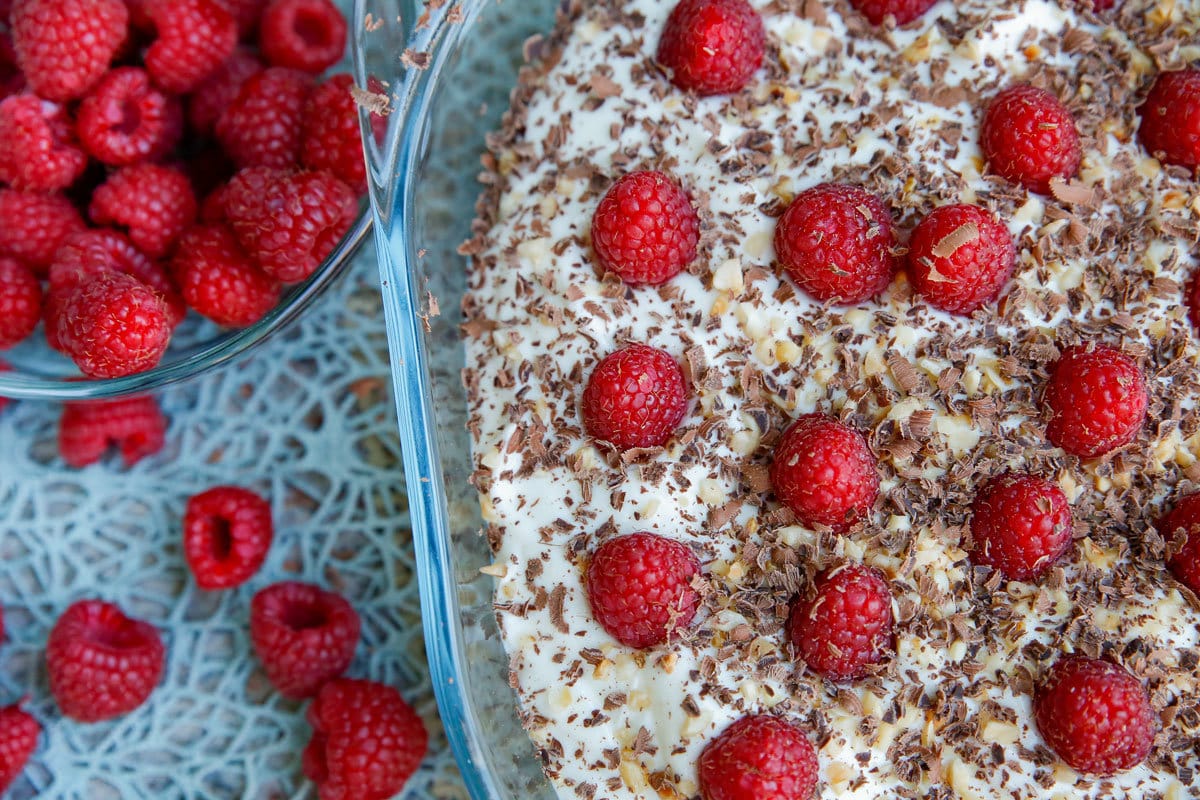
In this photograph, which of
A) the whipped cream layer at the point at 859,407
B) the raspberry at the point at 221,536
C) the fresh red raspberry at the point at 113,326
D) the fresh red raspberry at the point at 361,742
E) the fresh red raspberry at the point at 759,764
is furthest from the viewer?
the raspberry at the point at 221,536

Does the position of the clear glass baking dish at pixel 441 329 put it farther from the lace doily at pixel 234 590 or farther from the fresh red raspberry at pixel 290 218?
the lace doily at pixel 234 590

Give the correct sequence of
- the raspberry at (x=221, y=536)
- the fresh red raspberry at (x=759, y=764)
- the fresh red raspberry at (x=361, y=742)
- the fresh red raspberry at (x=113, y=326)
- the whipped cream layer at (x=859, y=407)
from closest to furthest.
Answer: the fresh red raspberry at (x=759, y=764)
the whipped cream layer at (x=859, y=407)
the fresh red raspberry at (x=113, y=326)
the fresh red raspberry at (x=361, y=742)
the raspberry at (x=221, y=536)

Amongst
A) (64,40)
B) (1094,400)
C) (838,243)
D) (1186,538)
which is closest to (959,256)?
(838,243)

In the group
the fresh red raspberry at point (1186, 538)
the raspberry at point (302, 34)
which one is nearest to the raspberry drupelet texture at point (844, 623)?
the fresh red raspberry at point (1186, 538)

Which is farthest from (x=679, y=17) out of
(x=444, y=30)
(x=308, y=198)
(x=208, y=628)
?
(x=208, y=628)

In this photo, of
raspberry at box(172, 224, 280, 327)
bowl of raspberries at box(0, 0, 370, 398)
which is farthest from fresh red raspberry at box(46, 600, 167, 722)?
raspberry at box(172, 224, 280, 327)

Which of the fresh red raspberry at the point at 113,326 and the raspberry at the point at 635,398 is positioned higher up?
the fresh red raspberry at the point at 113,326

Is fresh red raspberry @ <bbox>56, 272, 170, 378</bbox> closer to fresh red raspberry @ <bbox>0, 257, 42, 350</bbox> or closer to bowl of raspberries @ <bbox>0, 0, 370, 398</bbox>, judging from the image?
bowl of raspberries @ <bbox>0, 0, 370, 398</bbox>
